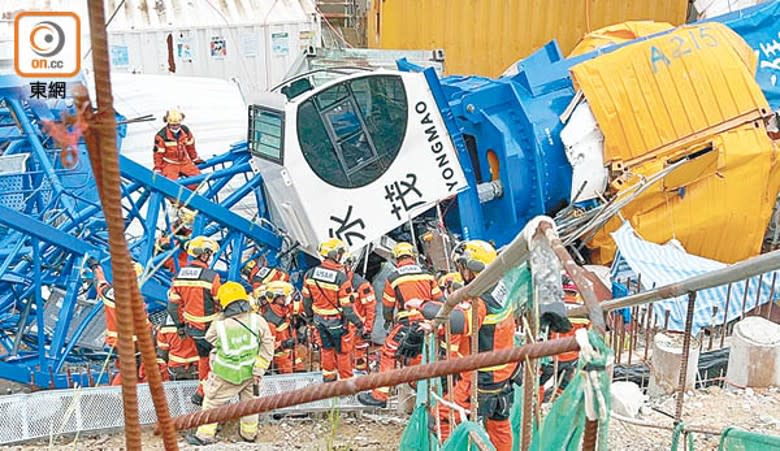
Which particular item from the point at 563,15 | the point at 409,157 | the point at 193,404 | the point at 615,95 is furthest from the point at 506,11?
the point at 193,404

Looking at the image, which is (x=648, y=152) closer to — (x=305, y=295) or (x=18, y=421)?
(x=305, y=295)

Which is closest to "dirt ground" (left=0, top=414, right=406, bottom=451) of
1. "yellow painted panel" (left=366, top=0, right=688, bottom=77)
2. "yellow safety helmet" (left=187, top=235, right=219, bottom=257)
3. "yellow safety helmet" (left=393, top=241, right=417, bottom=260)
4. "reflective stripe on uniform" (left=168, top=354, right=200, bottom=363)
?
"reflective stripe on uniform" (left=168, top=354, right=200, bottom=363)

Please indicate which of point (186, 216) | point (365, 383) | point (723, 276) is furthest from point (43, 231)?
point (723, 276)

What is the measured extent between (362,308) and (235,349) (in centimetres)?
131

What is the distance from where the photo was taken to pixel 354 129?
737 centimetres

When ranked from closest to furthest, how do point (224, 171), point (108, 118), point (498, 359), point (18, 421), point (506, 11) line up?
1. point (108, 118)
2. point (498, 359)
3. point (18, 421)
4. point (224, 171)
5. point (506, 11)

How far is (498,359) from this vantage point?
1867mm

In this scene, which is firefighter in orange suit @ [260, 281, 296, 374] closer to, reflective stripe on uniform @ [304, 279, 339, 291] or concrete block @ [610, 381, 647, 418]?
reflective stripe on uniform @ [304, 279, 339, 291]

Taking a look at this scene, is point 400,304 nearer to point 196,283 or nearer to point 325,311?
point 325,311

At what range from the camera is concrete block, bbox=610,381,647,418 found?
539 centimetres

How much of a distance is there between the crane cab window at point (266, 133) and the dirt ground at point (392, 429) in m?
2.14

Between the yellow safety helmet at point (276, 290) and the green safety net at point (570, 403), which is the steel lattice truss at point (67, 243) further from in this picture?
the green safety net at point (570, 403)

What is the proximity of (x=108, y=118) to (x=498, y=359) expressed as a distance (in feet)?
2.98

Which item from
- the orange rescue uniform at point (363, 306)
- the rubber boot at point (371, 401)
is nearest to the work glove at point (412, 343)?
the rubber boot at point (371, 401)
